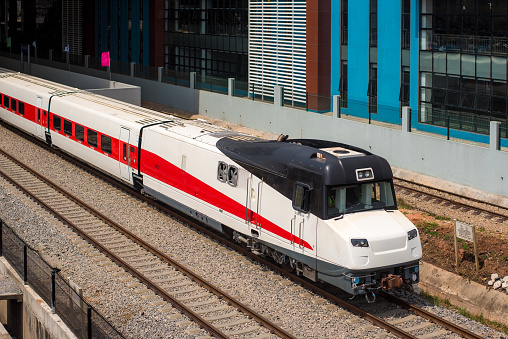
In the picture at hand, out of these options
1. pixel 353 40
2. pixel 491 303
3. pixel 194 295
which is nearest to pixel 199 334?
pixel 194 295

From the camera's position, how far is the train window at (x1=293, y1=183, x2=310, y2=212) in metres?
15.7

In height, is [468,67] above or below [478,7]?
below

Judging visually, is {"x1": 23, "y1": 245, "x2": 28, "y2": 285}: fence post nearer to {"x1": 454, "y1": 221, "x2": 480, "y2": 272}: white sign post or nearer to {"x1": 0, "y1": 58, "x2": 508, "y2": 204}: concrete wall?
{"x1": 454, "y1": 221, "x2": 480, "y2": 272}: white sign post

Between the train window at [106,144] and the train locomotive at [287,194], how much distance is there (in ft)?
1.78

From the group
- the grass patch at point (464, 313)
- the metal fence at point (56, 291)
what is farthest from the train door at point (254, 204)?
the metal fence at point (56, 291)

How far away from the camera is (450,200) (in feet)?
80.5

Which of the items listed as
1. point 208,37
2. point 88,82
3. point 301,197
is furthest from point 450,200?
point 88,82

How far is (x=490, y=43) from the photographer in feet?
94.1

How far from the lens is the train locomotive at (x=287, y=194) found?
15.1m

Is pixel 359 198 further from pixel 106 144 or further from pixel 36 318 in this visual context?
pixel 106 144

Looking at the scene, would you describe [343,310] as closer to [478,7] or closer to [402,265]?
[402,265]

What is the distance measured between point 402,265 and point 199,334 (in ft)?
14.8

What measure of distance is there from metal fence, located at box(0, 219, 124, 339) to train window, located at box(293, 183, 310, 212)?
502cm

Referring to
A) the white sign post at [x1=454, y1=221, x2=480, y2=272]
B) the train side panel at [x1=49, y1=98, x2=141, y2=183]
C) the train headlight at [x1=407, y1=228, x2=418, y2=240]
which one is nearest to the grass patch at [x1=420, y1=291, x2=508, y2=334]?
the white sign post at [x1=454, y1=221, x2=480, y2=272]
